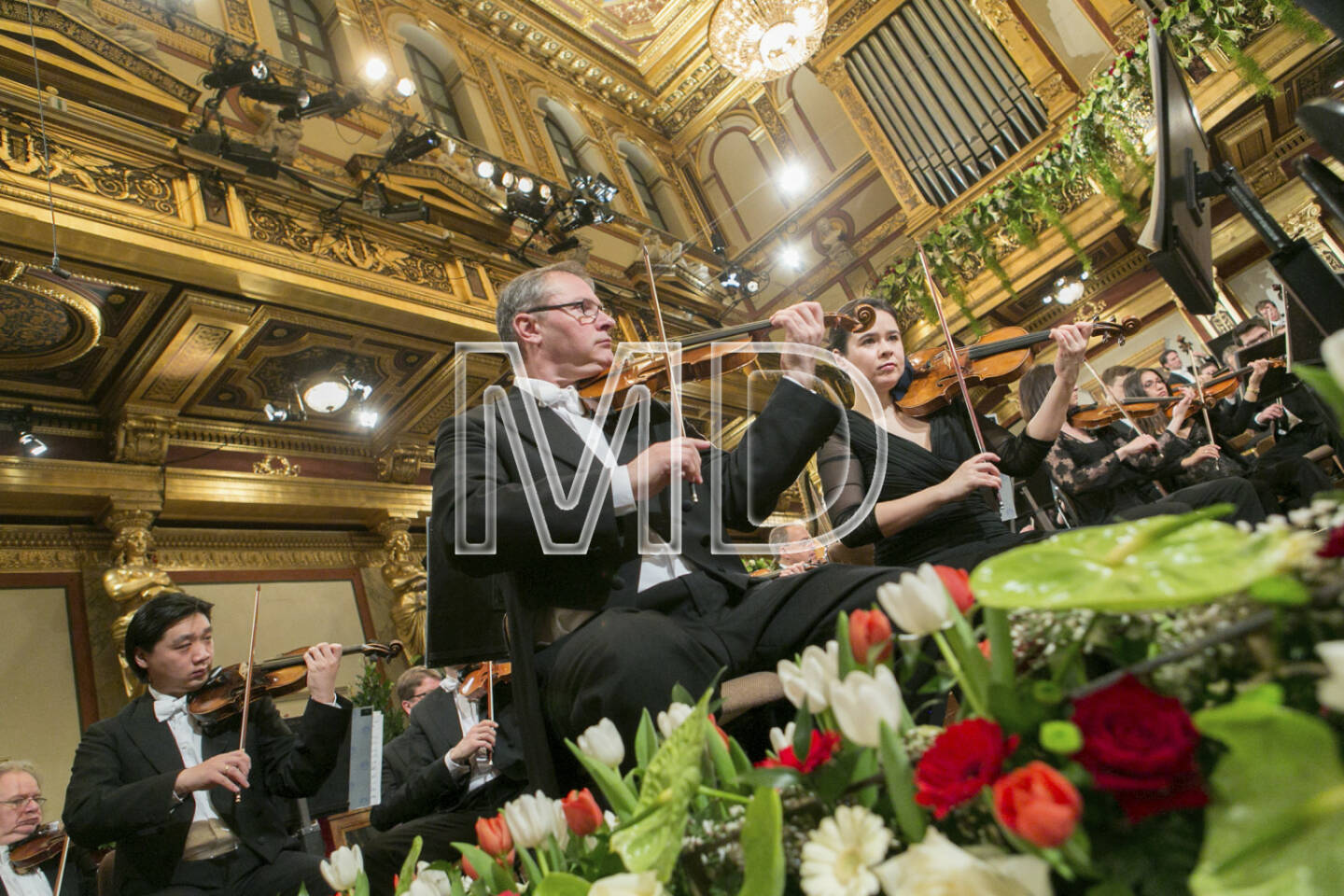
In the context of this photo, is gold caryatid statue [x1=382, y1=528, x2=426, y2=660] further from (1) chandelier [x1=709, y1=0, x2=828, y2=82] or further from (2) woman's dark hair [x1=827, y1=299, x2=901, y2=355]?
(1) chandelier [x1=709, y1=0, x2=828, y2=82]

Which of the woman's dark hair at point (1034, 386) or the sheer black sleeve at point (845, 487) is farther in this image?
the woman's dark hair at point (1034, 386)

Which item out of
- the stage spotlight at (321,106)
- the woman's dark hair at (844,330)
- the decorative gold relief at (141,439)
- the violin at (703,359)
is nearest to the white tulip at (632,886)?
the violin at (703,359)

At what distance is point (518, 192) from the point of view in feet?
21.3

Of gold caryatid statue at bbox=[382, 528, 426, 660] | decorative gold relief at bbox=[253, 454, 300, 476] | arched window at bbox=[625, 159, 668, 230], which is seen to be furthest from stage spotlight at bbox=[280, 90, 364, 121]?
arched window at bbox=[625, 159, 668, 230]

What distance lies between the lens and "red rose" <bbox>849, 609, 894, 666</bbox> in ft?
1.85

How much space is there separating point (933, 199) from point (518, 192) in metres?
4.31

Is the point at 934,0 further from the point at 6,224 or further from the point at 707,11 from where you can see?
the point at 6,224

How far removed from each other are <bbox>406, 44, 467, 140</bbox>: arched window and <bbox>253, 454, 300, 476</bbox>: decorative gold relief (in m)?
4.05

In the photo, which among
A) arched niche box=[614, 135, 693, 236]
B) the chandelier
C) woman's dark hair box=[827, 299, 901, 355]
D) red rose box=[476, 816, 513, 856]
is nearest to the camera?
red rose box=[476, 816, 513, 856]

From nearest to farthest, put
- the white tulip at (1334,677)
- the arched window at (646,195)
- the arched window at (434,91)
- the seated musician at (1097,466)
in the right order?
the white tulip at (1334,677)
the seated musician at (1097,466)
the arched window at (434,91)
the arched window at (646,195)

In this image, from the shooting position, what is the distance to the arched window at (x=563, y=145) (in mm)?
9303

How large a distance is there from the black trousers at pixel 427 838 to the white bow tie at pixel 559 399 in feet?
4.65

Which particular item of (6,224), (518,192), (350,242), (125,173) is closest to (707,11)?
(518,192)

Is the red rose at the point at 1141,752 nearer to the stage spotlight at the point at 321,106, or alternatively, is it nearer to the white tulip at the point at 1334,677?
the white tulip at the point at 1334,677
